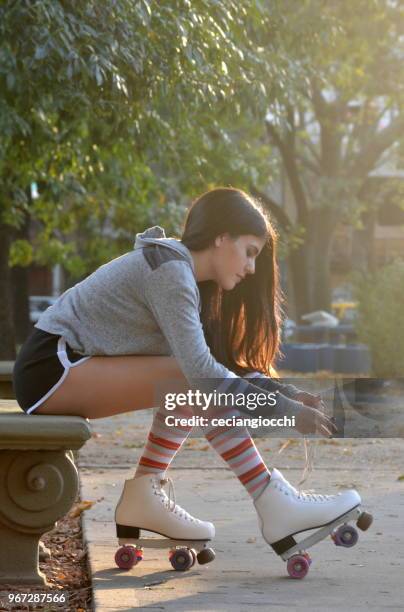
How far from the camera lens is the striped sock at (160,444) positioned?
444cm

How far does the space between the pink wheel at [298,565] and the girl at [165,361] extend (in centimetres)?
8

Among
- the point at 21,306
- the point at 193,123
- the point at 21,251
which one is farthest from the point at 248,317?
the point at 21,306

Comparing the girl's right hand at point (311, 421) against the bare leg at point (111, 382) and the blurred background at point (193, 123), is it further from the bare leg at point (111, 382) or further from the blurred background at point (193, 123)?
the blurred background at point (193, 123)

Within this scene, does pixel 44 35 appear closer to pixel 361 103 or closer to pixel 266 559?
pixel 266 559

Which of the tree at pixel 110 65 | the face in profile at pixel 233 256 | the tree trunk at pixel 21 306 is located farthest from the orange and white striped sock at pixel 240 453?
the tree trunk at pixel 21 306

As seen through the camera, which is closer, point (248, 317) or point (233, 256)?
point (233, 256)

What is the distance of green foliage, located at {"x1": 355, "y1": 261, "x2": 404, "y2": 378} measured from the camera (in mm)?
15656

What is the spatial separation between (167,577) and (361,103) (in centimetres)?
3112

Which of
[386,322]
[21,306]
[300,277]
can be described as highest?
[386,322]

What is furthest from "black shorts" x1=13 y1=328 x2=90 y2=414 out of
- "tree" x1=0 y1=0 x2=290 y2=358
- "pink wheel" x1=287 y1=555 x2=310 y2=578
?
"tree" x1=0 y1=0 x2=290 y2=358

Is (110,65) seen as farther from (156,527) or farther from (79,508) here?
(156,527)

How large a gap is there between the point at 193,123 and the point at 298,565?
896 cm

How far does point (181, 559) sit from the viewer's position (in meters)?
4.50

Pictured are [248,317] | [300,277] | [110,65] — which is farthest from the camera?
[300,277]
